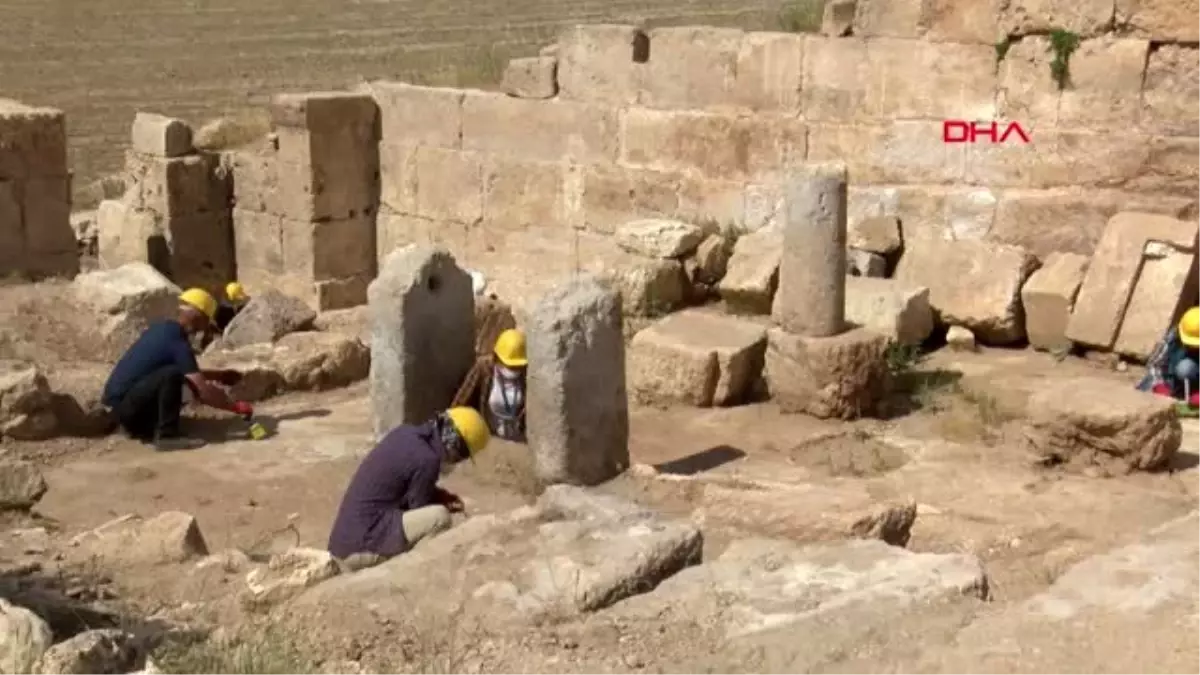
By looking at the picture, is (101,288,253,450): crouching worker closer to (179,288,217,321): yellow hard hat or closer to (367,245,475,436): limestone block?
(179,288,217,321): yellow hard hat

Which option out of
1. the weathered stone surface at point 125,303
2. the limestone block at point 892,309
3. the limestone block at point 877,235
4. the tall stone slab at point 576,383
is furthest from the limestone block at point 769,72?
the weathered stone surface at point 125,303

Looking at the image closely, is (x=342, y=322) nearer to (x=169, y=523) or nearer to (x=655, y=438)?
(x=655, y=438)

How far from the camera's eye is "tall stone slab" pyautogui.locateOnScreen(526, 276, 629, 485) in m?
8.52

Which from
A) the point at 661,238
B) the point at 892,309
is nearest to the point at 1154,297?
the point at 892,309

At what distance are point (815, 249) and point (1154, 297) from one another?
249cm

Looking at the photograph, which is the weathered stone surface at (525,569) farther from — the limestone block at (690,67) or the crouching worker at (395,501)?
the limestone block at (690,67)

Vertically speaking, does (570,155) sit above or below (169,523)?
above

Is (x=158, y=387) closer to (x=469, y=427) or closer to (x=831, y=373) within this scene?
(x=469, y=427)

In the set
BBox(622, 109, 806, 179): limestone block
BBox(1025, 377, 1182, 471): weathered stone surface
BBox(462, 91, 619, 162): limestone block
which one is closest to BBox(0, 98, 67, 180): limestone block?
BBox(462, 91, 619, 162): limestone block

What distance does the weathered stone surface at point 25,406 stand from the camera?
9648mm

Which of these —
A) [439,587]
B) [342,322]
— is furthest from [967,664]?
[342,322]

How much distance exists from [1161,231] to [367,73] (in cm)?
1628

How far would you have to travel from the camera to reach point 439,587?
5785 millimetres

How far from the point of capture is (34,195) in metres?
13.8
